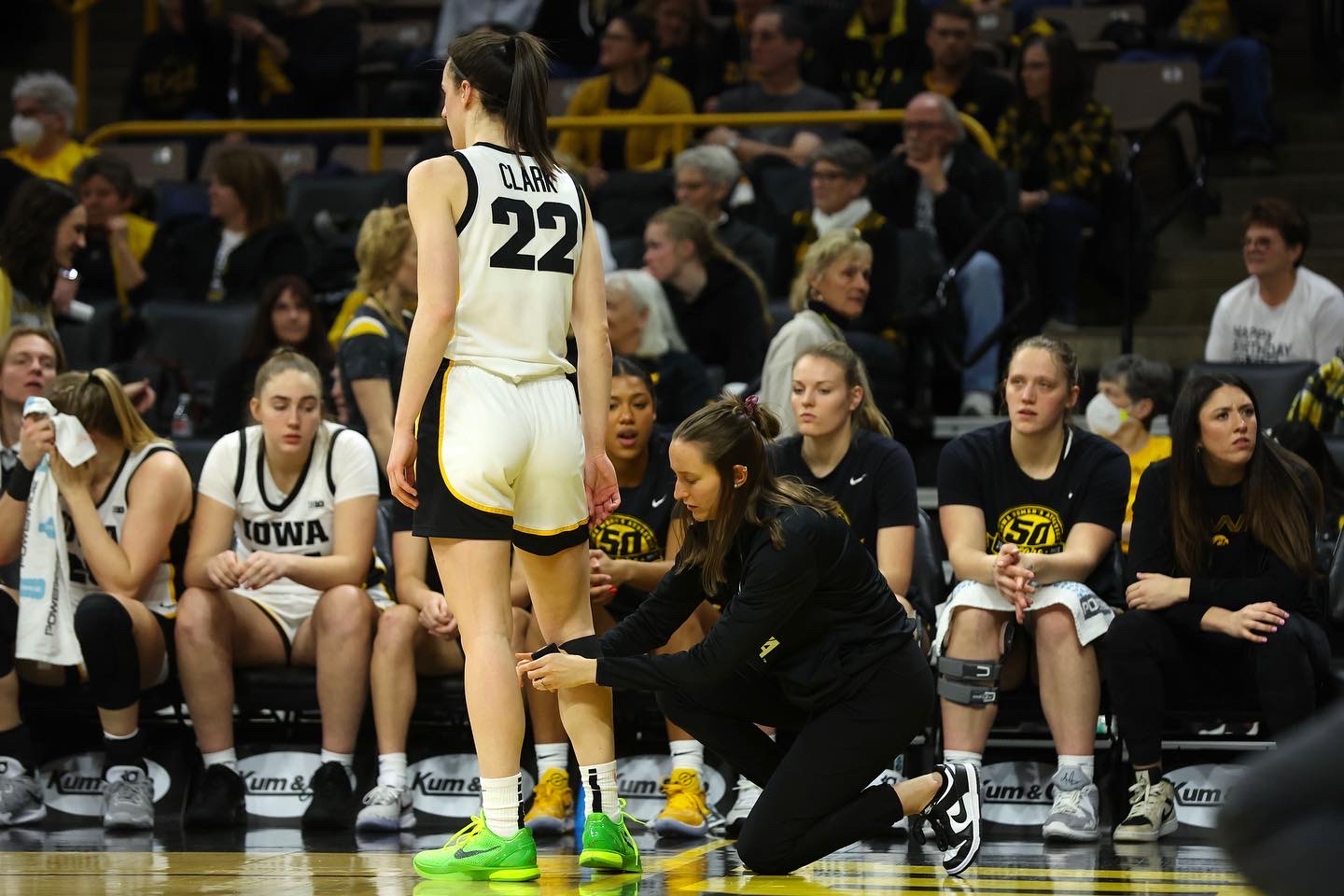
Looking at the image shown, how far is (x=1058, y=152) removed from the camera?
351 inches

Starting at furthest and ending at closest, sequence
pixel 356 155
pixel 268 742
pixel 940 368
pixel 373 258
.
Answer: pixel 356 155 → pixel 940 368 → pixel 373 258 → pixel 268 742

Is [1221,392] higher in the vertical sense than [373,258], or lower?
lower

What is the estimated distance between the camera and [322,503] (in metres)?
5.74

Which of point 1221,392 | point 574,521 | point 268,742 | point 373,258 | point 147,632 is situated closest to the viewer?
point 574,521

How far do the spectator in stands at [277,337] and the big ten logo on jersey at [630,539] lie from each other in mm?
2041

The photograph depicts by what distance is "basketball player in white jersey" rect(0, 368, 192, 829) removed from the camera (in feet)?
18.0

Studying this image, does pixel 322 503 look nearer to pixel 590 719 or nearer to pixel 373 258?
pixel 373 258

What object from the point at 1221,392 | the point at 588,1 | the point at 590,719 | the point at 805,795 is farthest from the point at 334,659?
the point at 588,1

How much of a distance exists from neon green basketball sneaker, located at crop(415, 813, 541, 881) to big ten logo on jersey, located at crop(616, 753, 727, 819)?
1.50m

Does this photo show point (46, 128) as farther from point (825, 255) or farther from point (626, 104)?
point (825, 255)

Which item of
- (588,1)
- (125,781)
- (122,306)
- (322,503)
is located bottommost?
(125,781)

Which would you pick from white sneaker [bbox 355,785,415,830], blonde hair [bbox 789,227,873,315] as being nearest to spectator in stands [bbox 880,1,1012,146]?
blonde hair [bbox 789,227,873,315]

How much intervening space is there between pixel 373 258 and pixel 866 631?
117 inches

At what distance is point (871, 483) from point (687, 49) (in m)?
5.63
